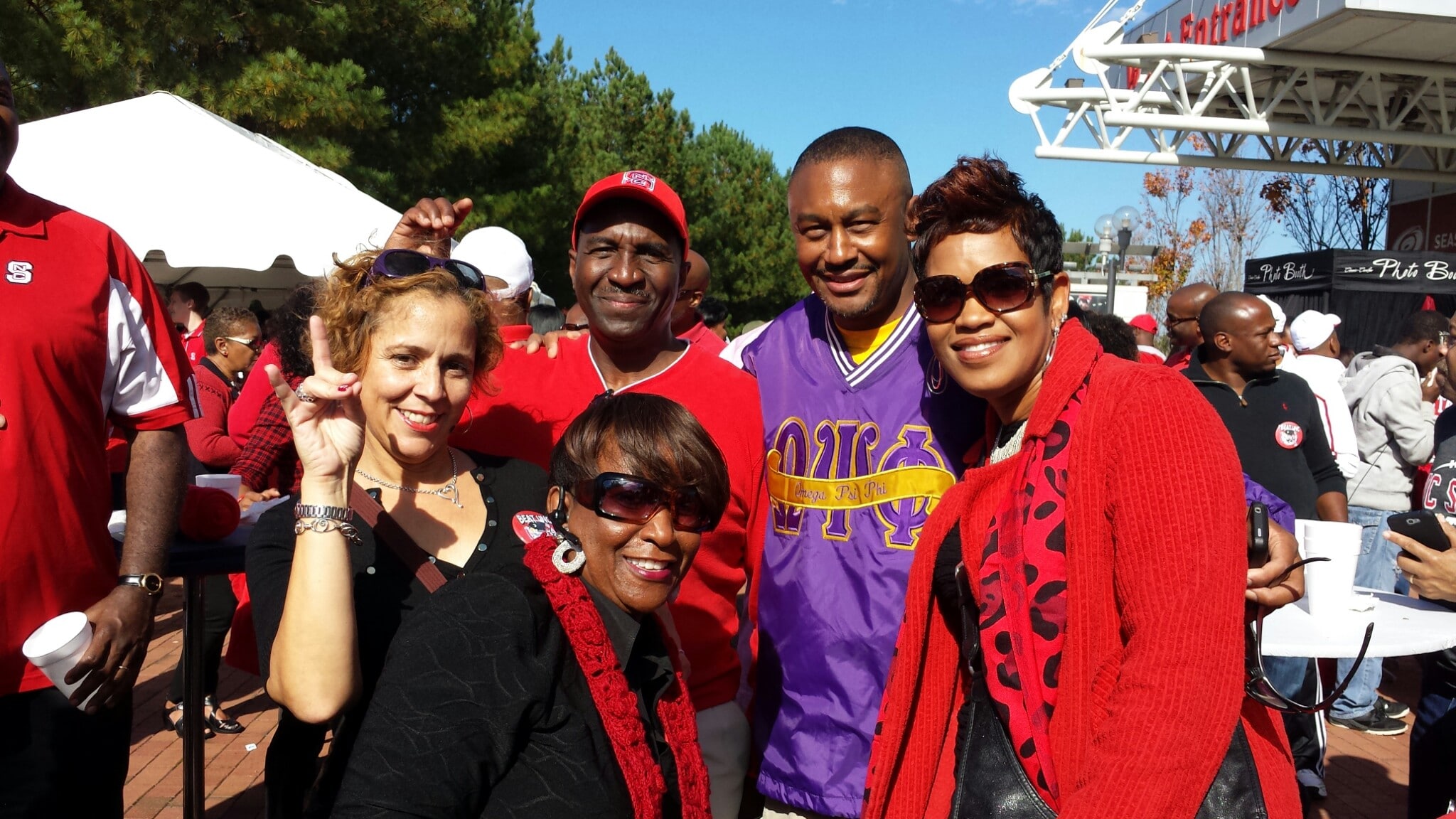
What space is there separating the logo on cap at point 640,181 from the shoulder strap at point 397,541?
1178 millimetres

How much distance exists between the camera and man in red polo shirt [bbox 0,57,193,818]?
7.11ft

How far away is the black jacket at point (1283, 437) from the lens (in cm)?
523

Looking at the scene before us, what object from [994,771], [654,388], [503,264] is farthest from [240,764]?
[994,771]

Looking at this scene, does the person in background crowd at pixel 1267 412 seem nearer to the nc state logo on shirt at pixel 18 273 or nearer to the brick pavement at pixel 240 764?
the brick pavement at pixel 240 764

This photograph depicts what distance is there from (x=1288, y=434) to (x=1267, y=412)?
159 millimetres

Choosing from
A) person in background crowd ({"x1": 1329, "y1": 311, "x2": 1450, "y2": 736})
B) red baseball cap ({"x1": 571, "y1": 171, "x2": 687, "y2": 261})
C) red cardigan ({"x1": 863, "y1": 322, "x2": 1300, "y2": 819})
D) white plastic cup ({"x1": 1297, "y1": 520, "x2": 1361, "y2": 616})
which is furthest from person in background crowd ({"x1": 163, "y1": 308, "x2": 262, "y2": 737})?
person in background crowd ({"x1": 1329, "y1": 311, "x2": 1450, "y2": 736})

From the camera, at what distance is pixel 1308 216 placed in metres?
24.1

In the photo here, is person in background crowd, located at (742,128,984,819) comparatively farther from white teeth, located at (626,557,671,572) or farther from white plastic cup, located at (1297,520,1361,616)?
white plastic cup, located at (1297,520,1361,616)

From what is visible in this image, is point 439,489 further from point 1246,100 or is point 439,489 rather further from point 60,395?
point 1246,100

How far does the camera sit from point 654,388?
8.96ft

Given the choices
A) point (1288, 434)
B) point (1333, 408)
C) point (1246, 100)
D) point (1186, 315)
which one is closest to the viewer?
point (1288, 434)

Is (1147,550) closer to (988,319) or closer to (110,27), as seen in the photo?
(988,319)

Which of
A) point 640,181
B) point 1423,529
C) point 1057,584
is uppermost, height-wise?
point 640,181

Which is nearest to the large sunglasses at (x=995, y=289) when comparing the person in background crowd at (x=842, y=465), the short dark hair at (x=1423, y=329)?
the person in background crowd at (x=842, y=465)
